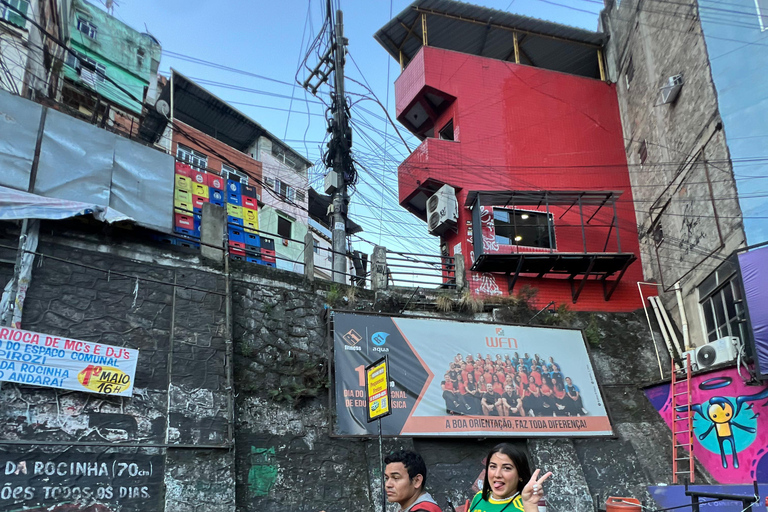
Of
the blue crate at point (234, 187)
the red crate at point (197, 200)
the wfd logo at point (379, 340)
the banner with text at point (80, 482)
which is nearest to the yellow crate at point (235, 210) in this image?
the blue crate at point (234, 187)

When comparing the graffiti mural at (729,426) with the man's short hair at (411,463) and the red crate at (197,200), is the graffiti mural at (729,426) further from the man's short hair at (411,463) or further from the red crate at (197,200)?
the red crate at (197,200)

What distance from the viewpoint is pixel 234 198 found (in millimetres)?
19266

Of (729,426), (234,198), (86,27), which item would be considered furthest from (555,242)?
(86,27)

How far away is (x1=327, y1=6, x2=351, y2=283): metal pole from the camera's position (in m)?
13.9

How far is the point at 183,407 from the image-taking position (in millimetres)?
8805

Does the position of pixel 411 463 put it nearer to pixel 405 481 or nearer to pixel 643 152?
pixel 405 481

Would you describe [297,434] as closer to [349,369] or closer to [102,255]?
[349,369]

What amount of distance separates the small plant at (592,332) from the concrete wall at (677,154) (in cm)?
208

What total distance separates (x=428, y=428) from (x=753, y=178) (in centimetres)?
802

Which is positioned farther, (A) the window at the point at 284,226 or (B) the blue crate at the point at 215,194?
(A) the window at the point at 284,226

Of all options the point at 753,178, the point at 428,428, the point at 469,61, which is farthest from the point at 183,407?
the point at 469,61


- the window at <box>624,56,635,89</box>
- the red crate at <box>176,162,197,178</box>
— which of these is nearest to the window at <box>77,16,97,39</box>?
the red crate at <box>176,162,197,178</box>

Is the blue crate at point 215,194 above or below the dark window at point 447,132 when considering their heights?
below

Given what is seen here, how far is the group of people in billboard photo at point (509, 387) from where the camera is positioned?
37.0ft
